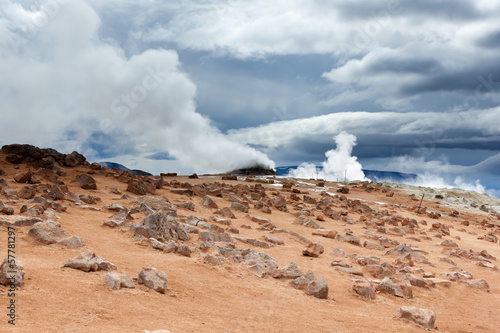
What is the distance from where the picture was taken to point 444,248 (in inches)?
504

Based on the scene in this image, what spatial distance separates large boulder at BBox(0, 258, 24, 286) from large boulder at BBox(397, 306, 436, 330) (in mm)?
4759

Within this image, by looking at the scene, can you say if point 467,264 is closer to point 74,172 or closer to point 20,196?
point 20,196

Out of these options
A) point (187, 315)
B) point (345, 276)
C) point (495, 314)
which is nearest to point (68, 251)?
point (187, 315)

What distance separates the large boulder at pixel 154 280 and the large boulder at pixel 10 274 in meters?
1.37

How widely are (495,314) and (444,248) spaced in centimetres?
616

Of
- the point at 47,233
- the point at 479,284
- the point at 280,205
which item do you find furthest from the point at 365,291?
the point at 280,205

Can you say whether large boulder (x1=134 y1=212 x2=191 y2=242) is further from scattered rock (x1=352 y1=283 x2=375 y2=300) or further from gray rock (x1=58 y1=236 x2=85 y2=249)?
scattered rock (x1=352 y1=283 x2=375 y2=300)

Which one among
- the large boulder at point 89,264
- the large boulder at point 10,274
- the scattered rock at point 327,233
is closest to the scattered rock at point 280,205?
the scattered rock at point 327,233

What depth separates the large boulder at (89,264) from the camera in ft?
17.5

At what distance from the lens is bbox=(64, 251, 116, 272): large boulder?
5.33 m

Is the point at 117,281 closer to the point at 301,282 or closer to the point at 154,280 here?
the point at 154,280

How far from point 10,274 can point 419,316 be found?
5042 millimetres

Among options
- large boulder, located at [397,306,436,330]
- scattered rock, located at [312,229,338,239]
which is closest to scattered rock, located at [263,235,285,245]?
scattered rock, located at [312,229,338,239]

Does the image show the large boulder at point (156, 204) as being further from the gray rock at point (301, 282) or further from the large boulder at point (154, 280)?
the large boulder at point (154, 280)
